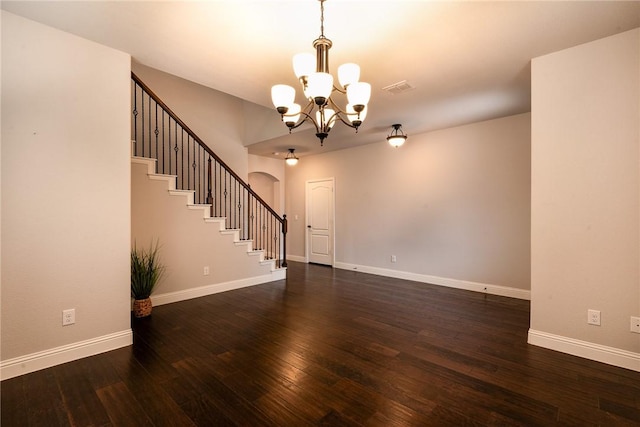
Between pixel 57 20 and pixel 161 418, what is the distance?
3061 mm

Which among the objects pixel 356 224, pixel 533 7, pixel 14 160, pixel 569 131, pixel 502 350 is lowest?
pixel 502 350

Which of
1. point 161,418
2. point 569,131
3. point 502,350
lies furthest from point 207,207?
point 569,131

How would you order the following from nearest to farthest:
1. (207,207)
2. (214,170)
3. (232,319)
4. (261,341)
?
(261,341) < (232,319) < (207,207) < (214,170)

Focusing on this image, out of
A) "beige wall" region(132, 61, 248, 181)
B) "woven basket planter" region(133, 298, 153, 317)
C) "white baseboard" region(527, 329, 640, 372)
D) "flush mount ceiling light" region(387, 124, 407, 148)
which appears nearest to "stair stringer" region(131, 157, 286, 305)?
"woven basket planter" region(133, 298, 153, 317)

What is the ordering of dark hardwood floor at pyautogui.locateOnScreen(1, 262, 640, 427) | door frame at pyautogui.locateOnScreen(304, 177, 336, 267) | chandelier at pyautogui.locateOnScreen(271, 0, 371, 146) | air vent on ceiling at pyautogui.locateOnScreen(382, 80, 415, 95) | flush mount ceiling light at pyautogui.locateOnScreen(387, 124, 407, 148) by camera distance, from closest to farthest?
dark hardwood floor at pyautogui.locateOnScreen(1, 262, 640, 427), chandelier at pyautogui.locateOnScreen(271, 0, 371, 146), air vent on ceiling at pyautogui.locateOnScreen(382, 80, 415, 95), flush mount ceiling light at pyautogui.locateOnScreen(387, 124, 407, 148), door frame at pyautogui.locateOnScreen(304, 177, 336, 267)

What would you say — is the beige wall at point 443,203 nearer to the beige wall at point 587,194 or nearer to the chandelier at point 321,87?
the beige wall at point 587,194

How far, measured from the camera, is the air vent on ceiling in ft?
10.7

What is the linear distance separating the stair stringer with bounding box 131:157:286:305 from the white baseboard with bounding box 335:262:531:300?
2550 mm

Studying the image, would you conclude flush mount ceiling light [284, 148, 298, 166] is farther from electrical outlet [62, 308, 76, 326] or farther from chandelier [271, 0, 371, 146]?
electrical outlet [62, 308, 76, 326]

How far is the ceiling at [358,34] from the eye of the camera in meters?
2.07

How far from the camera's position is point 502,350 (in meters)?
2.68

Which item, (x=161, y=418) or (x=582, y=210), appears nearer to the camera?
(x=161, y=418)

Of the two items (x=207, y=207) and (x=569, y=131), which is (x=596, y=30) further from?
(x=207, y=207)

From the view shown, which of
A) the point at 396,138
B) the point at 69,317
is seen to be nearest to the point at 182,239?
the point at 69,317
